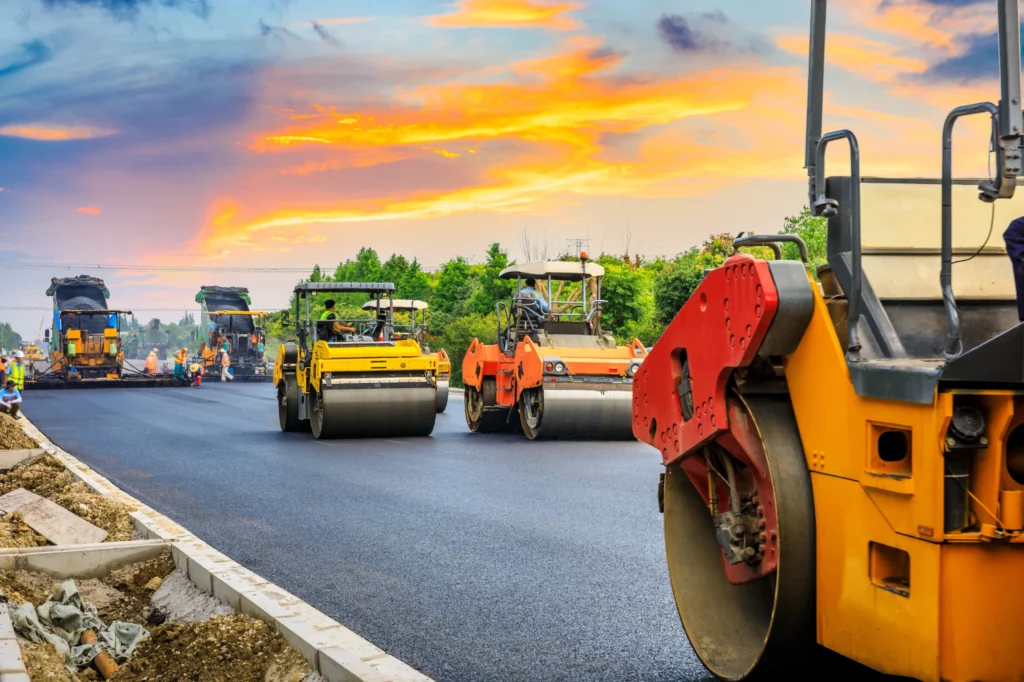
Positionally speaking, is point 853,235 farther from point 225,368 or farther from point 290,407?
point 225,368

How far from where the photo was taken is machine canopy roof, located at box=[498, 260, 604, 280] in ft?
56.0

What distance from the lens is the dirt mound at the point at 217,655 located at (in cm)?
468

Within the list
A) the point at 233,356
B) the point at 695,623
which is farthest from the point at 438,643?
the point at 233,356

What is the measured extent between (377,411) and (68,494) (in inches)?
275

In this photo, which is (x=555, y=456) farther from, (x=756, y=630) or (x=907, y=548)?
(x=907, y=548)

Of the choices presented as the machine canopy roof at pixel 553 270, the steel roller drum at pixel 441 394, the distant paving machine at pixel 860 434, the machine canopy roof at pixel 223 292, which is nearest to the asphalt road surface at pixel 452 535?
the distant paving machine at pixel 860 434

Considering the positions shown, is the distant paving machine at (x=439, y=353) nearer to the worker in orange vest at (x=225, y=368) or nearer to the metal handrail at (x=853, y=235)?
the metal handrail at (x=853, y=235)

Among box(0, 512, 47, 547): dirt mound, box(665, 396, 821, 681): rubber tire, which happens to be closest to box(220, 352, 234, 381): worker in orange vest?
box(0, 512, 47, 547): dirt mound

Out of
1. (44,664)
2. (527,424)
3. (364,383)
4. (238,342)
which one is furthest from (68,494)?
(238,342)

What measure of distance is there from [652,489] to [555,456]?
3.25 meters

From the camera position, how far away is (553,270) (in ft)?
56.4

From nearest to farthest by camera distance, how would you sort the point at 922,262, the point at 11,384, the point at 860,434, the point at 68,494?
the point at 860,434 → the point at 922,262 → the point at 68,494 → the point at 11,384

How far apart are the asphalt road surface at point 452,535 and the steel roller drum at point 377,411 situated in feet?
0.86

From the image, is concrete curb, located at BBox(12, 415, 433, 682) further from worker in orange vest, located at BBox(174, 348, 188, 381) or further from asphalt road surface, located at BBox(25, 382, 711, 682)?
worker in orange vest, located at BBox(174, 348, 188, 381)
